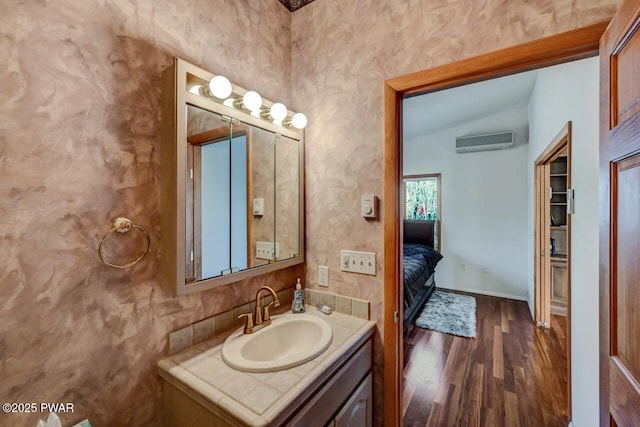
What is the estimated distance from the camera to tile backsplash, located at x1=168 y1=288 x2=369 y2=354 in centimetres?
110

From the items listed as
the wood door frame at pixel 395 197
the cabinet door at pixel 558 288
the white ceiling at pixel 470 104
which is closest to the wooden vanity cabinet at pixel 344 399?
the wood door frame at pixel 395 197

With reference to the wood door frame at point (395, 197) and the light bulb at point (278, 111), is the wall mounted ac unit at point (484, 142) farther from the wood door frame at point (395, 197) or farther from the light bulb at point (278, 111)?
the light bulb at point (278, 111)

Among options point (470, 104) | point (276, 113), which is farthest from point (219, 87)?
point (470, 104)

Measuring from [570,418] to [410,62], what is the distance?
252cm

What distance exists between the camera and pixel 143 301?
3.24ft

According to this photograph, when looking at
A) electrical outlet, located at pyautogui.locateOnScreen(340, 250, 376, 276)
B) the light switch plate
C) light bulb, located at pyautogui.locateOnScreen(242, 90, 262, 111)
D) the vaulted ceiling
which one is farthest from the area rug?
the vaulted ceiling

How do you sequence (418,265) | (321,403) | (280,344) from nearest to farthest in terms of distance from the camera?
(321,403) → (280,344) → (418,265)

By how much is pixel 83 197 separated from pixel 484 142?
5.00m

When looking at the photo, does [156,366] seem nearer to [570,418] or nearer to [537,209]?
[570,418]

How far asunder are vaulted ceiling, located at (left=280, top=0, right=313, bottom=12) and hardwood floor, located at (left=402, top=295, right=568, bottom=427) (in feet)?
9.32

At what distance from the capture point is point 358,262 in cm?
142

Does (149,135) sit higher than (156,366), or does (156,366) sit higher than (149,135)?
(149,135)

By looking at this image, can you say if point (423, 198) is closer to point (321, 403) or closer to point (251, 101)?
point (251, 101)

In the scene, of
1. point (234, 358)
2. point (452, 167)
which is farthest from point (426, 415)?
point (452, 167)
